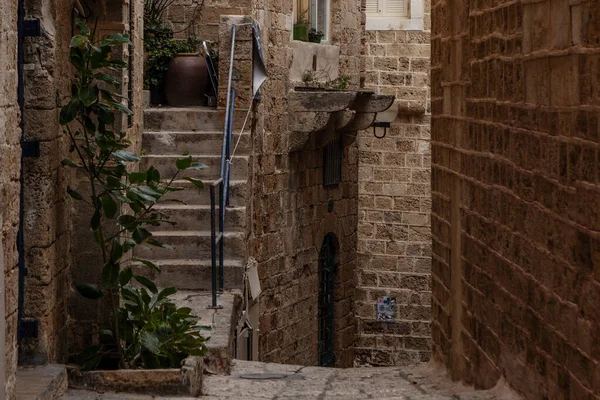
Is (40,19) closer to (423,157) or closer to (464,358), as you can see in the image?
A: (464,358)

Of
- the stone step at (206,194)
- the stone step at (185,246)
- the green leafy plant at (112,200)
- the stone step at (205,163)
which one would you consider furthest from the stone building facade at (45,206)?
the stone step at (205,163)

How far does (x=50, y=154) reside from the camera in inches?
266

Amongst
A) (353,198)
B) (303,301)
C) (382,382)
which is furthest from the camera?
(353,198)

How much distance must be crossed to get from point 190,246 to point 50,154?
13.5 feet

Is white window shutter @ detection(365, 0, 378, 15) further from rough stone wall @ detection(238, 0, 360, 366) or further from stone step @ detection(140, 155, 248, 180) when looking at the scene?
stone step @ detection(140, 155, 248, 180)

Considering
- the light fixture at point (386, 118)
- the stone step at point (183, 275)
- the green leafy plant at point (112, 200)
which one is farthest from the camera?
the light fixture at point (386, 118)

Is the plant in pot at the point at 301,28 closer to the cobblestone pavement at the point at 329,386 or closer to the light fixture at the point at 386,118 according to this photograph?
the light fixture at the point at 386,118

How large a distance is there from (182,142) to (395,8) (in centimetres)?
764

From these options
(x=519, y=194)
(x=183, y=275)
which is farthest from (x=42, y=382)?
(x=183, y=275)

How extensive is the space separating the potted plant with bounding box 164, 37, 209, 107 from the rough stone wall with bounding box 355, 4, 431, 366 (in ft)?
18.5

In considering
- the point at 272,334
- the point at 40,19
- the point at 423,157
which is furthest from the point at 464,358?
the point at 423,157

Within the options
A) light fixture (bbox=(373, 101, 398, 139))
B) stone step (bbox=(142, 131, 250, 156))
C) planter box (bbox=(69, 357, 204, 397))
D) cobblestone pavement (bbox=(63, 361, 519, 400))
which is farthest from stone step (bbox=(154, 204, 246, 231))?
light fixture (bbox=(373, 101, 398, 139))

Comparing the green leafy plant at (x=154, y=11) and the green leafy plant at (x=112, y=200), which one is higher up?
the green leafy plant at (x=154, y=11)

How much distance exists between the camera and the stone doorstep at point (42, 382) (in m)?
6.08
